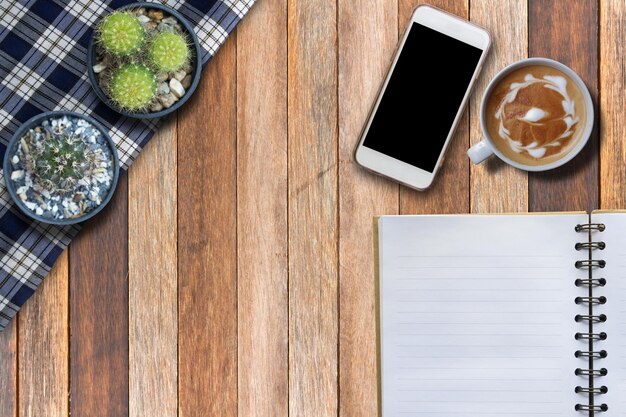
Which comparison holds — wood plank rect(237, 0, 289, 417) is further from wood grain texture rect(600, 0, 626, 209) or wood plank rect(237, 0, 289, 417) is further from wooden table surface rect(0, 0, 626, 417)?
wood grain texture rect(600, 0, 626, 209)

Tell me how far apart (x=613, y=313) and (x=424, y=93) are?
1.03ft

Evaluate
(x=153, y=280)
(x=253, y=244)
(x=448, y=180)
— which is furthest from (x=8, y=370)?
(x=448, y=180)

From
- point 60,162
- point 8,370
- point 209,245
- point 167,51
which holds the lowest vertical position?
point 8,370

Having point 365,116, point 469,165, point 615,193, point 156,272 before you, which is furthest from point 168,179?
point 615,193

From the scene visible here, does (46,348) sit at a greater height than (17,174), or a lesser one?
lesser

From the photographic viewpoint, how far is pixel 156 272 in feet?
3.03

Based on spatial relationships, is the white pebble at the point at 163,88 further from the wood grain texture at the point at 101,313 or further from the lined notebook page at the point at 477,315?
the lined notebook page at the point at 477,315

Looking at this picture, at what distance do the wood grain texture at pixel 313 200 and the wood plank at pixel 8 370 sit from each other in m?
0.32

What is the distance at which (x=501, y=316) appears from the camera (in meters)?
0.88

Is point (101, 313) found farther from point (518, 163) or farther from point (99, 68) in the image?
point (518, 163)

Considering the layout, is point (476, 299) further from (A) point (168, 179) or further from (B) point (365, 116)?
(A) point (168, 179)

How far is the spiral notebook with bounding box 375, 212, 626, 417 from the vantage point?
860 millimetres

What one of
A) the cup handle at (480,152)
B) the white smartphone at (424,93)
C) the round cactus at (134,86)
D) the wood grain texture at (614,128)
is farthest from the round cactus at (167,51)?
the wood grain texture at (614,128)

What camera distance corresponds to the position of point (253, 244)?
919 mm
